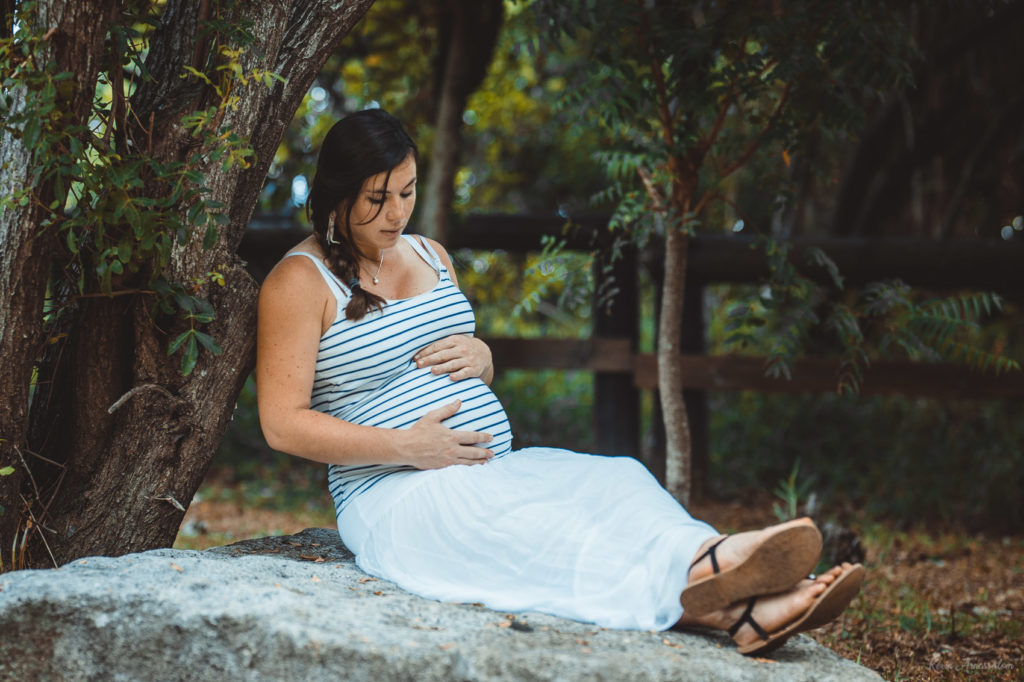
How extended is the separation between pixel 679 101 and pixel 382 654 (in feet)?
7.65

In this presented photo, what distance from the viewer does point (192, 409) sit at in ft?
7.47

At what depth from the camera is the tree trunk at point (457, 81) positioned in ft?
16.4

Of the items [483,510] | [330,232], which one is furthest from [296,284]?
[483,510]

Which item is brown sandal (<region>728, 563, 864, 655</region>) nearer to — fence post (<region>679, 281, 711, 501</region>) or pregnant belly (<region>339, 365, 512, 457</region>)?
pregnant belly (<region>339, 365, 512, 457</region>)

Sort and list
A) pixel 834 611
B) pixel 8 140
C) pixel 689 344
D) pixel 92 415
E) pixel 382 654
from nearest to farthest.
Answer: pixel 382 654, pixel 834 611, pixel 8 140, pixel 92 415, pixel 689 344

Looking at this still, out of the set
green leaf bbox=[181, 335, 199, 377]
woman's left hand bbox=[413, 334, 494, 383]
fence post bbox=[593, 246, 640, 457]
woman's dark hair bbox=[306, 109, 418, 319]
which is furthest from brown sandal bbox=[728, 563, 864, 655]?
fence post bbox=[593, 246, 640, 457]

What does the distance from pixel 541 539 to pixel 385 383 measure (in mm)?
637

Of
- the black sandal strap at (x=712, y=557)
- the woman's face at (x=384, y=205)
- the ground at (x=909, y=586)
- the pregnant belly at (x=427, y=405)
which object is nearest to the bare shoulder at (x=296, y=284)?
the woman's face at (x=384, y=205)

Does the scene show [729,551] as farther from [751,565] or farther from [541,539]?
[541,539]

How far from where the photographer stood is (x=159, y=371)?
224cm

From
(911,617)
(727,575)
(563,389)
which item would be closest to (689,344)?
(911,617)

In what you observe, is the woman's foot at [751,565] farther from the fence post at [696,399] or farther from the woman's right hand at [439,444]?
the fence post at [696,399]

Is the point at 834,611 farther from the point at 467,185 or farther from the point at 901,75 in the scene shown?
the point at 467,185

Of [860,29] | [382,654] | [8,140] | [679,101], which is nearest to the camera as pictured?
[382,654]
